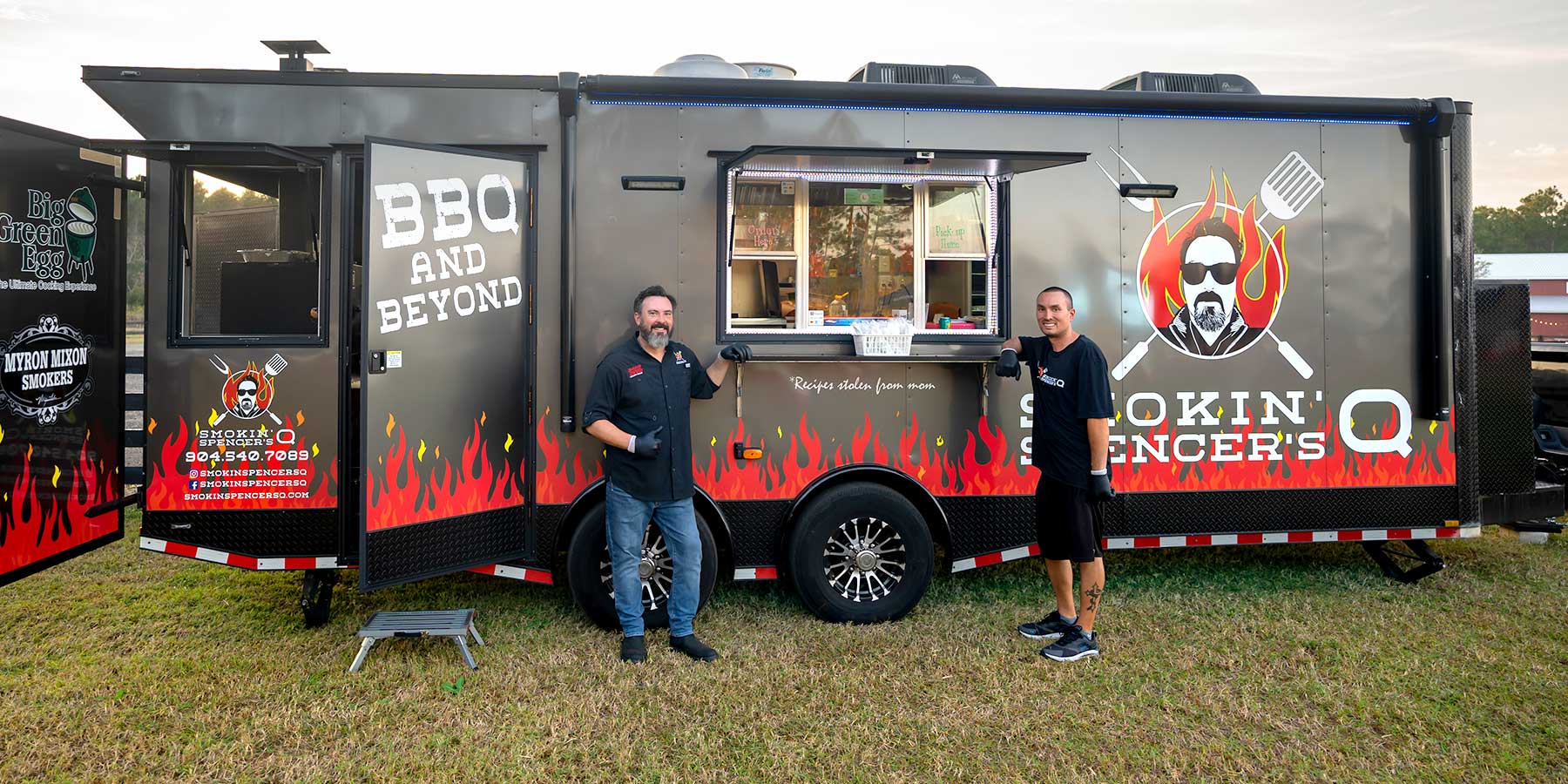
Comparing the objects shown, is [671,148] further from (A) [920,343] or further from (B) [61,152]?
(B) [61,152]

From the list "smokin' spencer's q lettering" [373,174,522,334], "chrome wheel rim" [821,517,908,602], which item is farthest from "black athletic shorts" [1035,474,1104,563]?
"smokin' spencer's q lettering" [373,174,522,334]

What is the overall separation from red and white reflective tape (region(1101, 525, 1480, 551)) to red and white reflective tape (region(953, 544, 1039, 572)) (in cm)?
39

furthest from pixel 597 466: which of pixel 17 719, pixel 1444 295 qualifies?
pixel 1444 295

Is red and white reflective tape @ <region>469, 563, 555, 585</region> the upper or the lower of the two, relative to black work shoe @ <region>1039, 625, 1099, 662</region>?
upper

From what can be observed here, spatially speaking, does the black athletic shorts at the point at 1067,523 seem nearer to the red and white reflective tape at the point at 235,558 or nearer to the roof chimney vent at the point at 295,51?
the red and white reflective tape at the point at 235,558

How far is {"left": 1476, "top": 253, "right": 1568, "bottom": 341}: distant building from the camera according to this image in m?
43.3

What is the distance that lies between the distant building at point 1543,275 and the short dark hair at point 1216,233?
157ft

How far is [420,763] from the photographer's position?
339 cm

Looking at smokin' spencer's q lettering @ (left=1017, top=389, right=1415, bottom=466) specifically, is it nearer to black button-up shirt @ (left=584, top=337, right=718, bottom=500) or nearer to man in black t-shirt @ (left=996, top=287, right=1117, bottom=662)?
man in black t-shirt @ (left=996, top=287, right=1117, bottom=662)

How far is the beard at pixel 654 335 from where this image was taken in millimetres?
4219

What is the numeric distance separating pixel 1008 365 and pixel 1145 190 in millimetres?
1358

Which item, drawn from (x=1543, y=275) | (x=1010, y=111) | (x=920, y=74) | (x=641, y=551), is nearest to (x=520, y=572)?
(x=641, y=551)

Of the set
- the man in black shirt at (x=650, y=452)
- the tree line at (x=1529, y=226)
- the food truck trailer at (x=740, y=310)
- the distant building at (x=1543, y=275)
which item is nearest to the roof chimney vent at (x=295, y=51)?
the food truck trailer at (x=740, y=310)

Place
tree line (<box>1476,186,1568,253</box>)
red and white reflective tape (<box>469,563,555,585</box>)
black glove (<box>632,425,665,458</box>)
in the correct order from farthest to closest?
1. tree line (<box>1476,186,1568,253</box>)
2. red and white reflective tape (<box>469,563,555,585</box>)
3. black glove (<box>632,425,665,458</box>)
